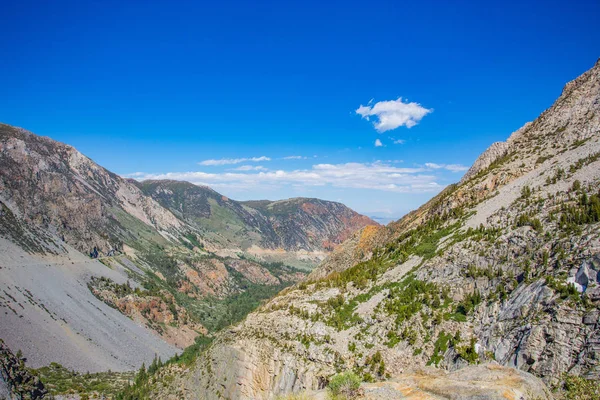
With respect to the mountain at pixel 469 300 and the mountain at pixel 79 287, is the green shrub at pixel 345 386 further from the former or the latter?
the mountain at pixel 79 287

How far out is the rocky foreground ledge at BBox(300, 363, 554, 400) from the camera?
44.9ft

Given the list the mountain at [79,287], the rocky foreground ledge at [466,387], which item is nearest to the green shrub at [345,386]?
the rocky foreground ledge at [466,387]

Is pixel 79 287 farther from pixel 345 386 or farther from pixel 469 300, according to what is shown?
pixel 345 386

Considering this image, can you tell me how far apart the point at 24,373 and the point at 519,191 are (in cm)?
8325

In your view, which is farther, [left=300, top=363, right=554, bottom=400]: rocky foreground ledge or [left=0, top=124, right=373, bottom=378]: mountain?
[left=0, top=124, right=373, bottom=378]: mountain

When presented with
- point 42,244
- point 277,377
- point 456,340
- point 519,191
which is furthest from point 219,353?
point 42,244

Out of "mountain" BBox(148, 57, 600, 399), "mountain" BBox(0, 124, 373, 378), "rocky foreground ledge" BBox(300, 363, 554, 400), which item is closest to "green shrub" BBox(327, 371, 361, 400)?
"rocky foreground ledge" BBox(300, 363, 554, 400)

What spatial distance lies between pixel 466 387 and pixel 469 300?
1751cm

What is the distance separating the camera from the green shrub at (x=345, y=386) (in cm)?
1543

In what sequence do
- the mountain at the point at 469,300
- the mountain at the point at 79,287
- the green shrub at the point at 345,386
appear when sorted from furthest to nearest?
1. the mountain at the point at 79,287
2. the mountain at the point at 469,300
3. the green shrub at the point at 345,386

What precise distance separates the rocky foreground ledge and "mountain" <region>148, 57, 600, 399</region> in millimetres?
276

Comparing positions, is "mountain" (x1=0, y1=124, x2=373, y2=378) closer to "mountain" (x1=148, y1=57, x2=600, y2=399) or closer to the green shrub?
"mountain" (x1=148, y1=57, x2=600, y2=399)

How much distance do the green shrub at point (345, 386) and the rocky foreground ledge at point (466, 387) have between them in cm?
37

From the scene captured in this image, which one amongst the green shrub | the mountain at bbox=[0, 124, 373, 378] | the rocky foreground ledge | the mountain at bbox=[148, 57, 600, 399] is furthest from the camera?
the mountain at bbox=[0, 124, 373, 378]
